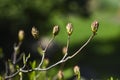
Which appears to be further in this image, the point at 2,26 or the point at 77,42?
the point at 77,42

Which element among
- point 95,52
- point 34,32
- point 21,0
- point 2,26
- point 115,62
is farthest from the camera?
point 95,52

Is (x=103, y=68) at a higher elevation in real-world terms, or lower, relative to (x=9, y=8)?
lower

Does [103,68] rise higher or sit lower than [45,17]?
lower

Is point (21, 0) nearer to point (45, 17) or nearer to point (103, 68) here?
point (45, 17)

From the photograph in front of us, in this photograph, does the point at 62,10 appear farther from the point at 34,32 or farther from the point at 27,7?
the point at 34,32

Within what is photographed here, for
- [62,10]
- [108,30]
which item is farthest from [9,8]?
[108,30]

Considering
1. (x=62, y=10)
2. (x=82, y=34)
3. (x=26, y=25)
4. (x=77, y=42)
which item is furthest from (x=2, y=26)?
(x=82, y=34)

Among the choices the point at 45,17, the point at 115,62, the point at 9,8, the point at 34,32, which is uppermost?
the point at 34,32

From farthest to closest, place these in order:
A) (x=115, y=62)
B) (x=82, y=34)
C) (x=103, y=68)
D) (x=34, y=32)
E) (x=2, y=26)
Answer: (x=82, y=34), (x=115, y=62), (x=103, y=68), (x=2, y=26), (x=34, y=32)

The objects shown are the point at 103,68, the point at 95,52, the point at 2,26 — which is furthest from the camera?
the point at 95,52
